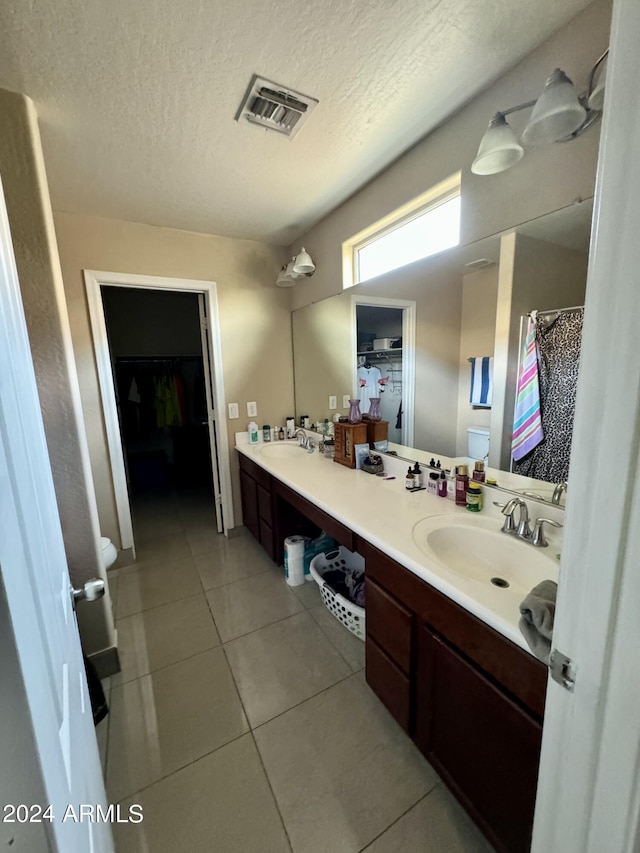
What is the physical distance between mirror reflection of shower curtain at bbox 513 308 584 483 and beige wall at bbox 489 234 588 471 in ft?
0.25

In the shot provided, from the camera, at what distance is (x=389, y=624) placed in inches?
50.2

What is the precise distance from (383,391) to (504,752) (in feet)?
5.49

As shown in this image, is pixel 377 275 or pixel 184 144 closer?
pixel 184 144

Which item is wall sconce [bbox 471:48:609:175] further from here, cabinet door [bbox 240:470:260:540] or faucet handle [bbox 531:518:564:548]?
cabinet door [bbox 240:470:260:540]

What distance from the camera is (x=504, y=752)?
0.90 meters

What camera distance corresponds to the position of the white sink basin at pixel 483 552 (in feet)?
3.74

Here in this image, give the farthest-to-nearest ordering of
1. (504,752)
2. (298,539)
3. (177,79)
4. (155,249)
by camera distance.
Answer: (155,249) < (298,539) < (177,79) < (504,752)

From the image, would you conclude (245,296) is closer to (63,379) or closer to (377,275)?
(377,275)

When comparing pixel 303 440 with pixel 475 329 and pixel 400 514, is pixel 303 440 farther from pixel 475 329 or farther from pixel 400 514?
pixel 475 329

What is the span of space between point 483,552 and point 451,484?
0.40 m

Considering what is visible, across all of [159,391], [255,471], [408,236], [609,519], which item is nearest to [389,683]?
[609,519]

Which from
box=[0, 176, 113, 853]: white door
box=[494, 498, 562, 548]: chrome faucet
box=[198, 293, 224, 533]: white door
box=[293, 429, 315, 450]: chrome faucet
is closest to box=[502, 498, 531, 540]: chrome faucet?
box=[494, 498, 562, 548]: chrome faucet

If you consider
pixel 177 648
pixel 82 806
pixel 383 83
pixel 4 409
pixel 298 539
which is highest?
pixel 383 83

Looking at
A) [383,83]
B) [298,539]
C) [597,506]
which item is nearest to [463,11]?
[383,83]
